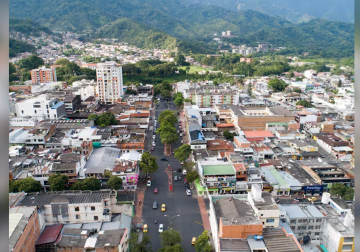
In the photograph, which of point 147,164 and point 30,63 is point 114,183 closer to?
point 147,164

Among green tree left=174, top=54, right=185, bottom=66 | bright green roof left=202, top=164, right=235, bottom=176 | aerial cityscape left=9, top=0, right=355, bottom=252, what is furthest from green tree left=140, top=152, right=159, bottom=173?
green tree left=174, top=54, right=185, bottom=66

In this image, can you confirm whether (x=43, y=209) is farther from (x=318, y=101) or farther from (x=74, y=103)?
(x=318, y=101)

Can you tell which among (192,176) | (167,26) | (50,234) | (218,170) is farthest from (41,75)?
(167,26)

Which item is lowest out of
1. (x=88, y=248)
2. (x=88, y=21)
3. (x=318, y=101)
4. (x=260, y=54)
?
(x=88, y=248)

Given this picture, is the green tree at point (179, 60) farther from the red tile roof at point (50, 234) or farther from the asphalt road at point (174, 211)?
the red tile roof at point (50, 234)

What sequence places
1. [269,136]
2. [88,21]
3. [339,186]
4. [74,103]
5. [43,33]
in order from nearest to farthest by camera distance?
[339,186] < [269,136] < [74,103] < [43,33] < [88,21]

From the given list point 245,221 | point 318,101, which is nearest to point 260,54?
point 318,101
